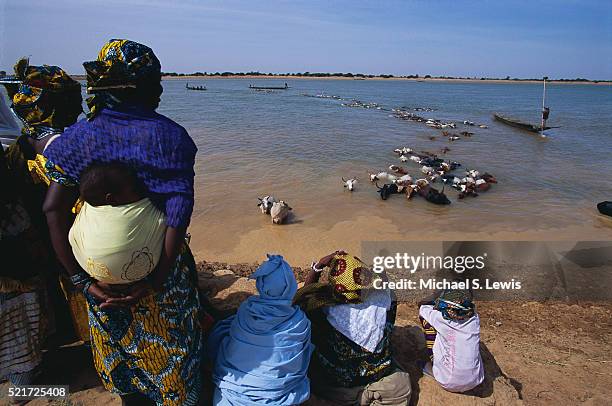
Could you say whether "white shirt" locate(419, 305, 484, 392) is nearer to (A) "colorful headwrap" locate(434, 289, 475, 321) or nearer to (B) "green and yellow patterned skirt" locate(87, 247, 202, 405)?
(A) "colorful headwrap" locate(434, 289, 475, 321)

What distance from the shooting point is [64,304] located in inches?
113

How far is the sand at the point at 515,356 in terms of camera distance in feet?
9.68

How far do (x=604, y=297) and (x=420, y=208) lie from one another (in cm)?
387

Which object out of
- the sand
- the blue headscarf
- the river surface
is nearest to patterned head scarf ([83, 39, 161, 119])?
the blue headscarf

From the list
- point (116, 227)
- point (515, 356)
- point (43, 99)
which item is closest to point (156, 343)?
point (116, 227)

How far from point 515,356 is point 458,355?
3.50ft

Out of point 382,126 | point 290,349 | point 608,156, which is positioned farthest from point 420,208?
point 382,126

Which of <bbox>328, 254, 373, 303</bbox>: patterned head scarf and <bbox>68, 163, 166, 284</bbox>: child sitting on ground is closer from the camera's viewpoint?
<bbox>68, 163, 166, 284</bbox>: child sitting on ground

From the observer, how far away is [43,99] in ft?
8.40

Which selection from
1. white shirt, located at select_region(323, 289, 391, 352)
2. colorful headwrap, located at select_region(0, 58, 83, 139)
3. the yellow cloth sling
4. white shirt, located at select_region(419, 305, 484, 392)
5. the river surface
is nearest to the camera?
the yellow cloth sling

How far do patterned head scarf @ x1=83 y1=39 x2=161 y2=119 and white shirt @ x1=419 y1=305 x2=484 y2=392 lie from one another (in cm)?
259

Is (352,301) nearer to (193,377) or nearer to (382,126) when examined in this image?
(193,377)

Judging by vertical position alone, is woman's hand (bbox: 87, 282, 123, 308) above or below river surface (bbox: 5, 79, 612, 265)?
above

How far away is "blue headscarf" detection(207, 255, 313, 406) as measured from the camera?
2.31 meters
